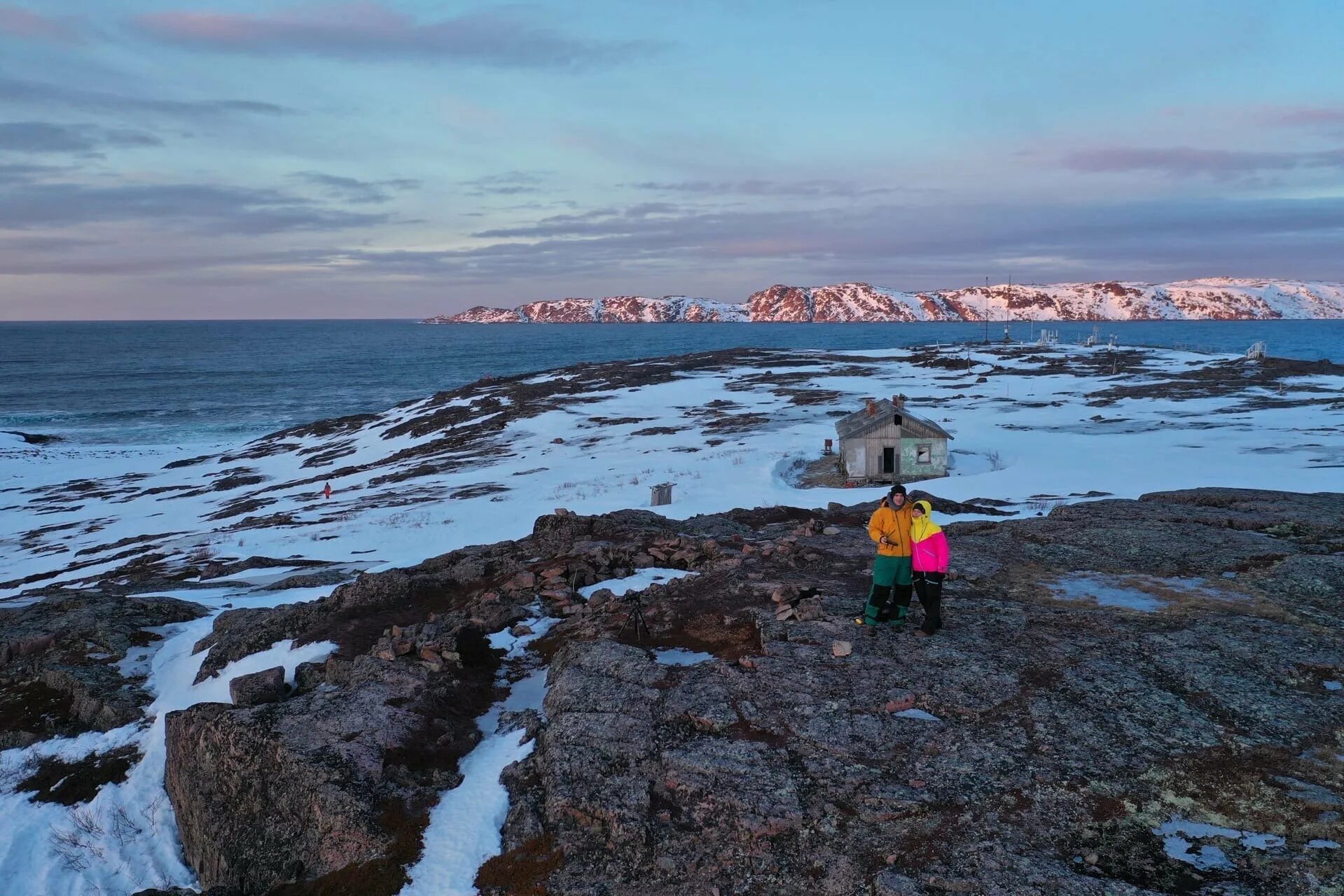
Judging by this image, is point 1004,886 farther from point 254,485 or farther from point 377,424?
point 377,424

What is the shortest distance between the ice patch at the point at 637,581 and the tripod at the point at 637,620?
1154mm

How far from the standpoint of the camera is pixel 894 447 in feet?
117

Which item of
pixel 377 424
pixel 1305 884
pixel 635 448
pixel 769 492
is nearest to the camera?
pixel 1305 884

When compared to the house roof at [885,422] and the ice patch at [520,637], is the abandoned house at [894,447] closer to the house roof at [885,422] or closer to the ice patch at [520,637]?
the house roof at [885,422]

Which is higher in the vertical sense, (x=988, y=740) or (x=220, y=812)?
(x=988, y=740)

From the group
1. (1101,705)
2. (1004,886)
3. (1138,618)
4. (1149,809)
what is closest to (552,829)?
(1004,886)

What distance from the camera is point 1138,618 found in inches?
429

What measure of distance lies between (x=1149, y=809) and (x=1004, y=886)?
6.30 feet

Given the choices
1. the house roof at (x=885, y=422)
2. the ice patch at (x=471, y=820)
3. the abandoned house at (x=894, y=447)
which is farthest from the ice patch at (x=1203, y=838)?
the house roof at (x=885, y=422)

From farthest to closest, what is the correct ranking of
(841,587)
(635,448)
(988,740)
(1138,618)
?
(635,448) → (841,587) → (1138,618) → (988,740)

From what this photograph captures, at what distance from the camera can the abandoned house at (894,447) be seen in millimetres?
35375

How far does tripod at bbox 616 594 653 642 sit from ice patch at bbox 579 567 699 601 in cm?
115

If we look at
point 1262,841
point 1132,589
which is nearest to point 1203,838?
point 1262,841

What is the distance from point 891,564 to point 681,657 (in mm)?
3269
